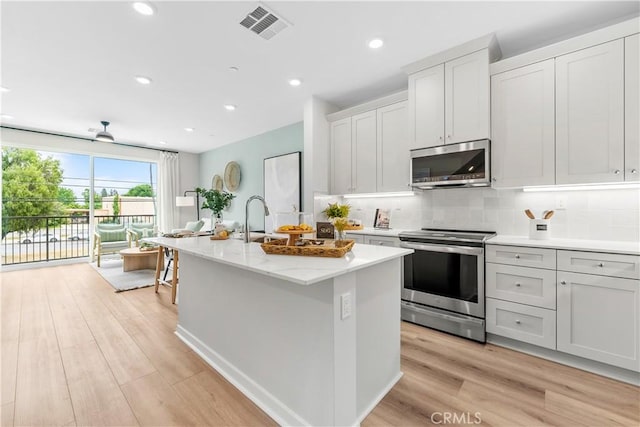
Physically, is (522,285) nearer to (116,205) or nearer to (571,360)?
(571,360)

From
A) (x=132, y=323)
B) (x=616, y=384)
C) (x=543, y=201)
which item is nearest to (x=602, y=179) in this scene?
(x=543, y=201)

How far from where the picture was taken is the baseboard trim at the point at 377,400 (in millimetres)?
1533

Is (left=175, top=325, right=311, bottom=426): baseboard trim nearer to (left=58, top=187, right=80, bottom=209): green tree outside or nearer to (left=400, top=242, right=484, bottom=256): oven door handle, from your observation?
(left=400, top=242, right=484, bottom=256): oven door handle

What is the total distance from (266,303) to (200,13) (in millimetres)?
2232

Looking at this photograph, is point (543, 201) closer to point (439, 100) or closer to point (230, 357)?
point (439, 100)

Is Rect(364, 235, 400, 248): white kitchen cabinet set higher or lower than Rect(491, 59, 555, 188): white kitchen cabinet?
lower

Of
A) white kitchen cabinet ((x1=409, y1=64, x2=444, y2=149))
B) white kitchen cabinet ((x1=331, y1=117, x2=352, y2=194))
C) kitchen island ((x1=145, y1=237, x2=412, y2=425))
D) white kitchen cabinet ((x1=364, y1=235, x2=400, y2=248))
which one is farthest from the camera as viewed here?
white kitchen cabinet ((x1=331, y1=117, x2=352, y2=194))

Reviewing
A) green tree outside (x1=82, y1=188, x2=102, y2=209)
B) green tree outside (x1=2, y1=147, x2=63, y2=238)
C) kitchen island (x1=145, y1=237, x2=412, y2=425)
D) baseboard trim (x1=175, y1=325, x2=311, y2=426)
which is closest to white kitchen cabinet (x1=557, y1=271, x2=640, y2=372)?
kitchen island (x1=145, y1=237, x2=412, y2=425)

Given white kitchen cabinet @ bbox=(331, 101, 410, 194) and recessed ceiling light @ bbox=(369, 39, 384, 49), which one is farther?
white kitchen cabinet @ bbox=(331, 101, 410, 194)

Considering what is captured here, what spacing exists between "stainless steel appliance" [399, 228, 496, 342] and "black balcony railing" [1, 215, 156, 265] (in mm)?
6540

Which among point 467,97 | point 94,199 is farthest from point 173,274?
point 94,199

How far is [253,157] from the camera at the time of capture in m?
5.90

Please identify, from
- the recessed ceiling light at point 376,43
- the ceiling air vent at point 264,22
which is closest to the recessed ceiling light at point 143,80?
the ceiling air vent at point 264,22

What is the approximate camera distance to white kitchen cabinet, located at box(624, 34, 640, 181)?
197 cm
